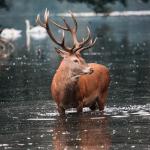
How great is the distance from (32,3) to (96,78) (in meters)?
143

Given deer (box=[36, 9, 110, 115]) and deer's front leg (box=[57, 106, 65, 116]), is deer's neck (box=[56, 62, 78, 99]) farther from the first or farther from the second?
deer's front leg (box=[57, 106, 65, 116])

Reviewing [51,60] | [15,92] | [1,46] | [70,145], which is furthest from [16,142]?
[1,46]

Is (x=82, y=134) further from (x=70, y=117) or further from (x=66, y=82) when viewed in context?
(x=66, y=82)

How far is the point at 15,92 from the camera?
80.6 feet

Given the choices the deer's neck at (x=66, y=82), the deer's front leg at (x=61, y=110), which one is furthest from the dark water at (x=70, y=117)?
the deer's neck at (x=66, y=82)

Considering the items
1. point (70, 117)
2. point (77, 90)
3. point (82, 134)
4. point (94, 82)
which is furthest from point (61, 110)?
point (82, 134)

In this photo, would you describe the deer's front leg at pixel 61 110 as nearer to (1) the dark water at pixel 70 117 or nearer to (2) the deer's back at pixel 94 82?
(1) the dark water at pixel 70 117

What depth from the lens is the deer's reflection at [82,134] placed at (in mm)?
15406

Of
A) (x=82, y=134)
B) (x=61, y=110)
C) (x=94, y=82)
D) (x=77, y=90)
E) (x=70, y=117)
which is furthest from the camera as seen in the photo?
(x=94, y=82)

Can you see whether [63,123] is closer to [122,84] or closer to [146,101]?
[146,101]

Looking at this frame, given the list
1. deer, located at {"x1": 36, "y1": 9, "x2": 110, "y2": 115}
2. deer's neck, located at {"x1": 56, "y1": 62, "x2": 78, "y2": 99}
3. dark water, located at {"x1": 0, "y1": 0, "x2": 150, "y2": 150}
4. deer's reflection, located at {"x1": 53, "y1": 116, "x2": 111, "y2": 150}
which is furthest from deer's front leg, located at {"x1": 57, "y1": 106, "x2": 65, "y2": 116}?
deer's reflection, located at {"x1": 53, "y1": 116, "x2": 111, "y2": 150}

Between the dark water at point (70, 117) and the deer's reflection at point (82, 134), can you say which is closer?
the deer's reflection at point (82, 134)

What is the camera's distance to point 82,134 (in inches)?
657

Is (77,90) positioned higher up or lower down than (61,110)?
higher up
